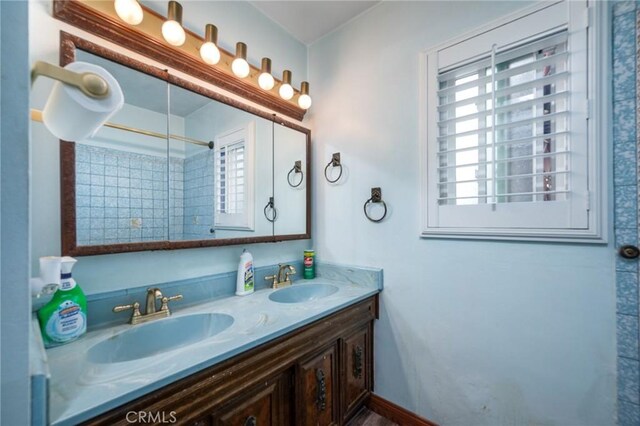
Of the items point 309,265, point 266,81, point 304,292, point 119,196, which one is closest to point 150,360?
point 119,196

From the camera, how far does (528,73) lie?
44.6 inches

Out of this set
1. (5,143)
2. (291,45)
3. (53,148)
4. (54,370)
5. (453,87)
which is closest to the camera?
(5,143)

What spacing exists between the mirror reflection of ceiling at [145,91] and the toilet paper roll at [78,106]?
0.63 meters

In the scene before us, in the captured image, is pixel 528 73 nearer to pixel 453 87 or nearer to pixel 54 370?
pixel 453 87

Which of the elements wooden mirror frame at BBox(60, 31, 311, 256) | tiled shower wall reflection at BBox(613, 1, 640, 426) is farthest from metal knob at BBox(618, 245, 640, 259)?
wooden mirror frame at BBox(60, 31, 311, 256)

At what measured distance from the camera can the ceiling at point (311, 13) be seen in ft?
5.13

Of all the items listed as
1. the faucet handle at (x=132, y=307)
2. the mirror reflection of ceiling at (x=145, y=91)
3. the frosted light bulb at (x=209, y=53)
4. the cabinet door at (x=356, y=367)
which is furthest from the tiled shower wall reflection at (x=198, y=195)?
the cabinet door at (x=356, y=367)

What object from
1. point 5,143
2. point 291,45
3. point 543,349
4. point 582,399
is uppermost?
point 291,45

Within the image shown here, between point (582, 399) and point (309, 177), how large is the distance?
5.65 feet

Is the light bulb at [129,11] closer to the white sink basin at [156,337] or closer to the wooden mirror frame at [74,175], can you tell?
the wooden mirror frame at [74,175]

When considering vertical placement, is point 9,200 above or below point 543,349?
above

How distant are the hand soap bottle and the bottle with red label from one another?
0.44m

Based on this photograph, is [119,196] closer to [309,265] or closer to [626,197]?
[309,265]

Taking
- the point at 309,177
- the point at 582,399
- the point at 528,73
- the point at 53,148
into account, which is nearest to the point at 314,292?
the point at 309,177
